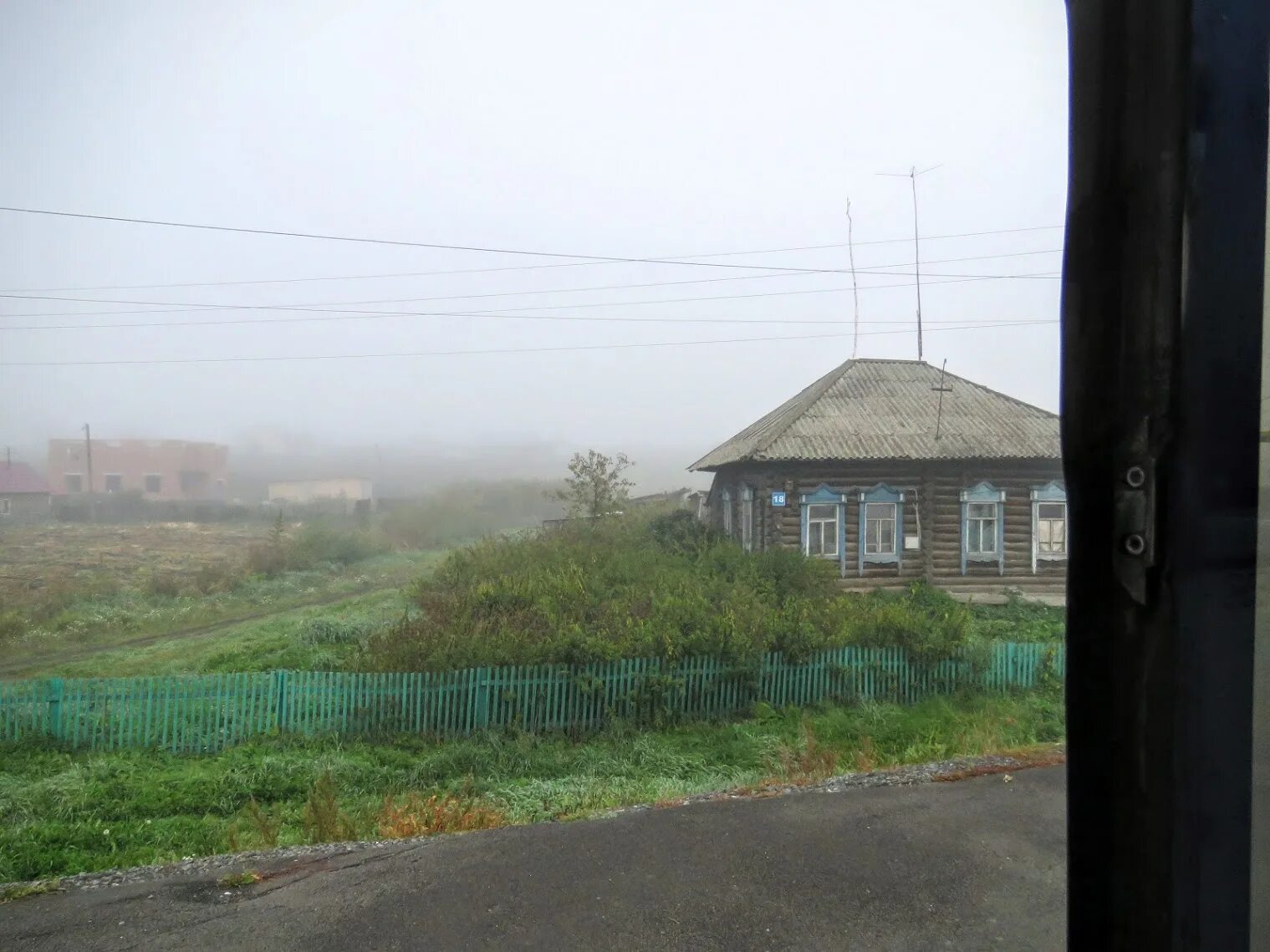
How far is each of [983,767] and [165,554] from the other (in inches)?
364

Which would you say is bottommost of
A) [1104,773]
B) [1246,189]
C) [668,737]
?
[668,737]

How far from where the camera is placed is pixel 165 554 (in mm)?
9523

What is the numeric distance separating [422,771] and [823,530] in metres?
6.82

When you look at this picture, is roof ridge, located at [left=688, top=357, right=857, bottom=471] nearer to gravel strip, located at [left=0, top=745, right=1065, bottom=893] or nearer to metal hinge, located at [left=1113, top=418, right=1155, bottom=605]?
gravel strip, located at [left=0, top=745, right=1065, bottom=893]

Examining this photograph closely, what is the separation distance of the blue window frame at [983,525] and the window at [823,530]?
67.8 inches

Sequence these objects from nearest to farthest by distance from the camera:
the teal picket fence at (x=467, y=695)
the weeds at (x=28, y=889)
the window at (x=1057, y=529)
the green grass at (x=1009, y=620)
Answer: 1. the window at (x=1057, y=529)
2. the weeds at (x=28, y=889)
3. the teal picket fence at (x=467, y=695)
4. the green grass at (x=1009, y=620)

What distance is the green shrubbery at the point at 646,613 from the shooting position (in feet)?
26.4

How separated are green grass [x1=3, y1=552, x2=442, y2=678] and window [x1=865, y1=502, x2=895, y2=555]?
6.56m

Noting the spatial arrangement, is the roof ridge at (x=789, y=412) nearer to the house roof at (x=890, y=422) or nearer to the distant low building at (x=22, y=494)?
the house roof at (x=890, y=422)

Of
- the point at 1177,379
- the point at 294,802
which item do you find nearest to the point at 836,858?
the point at 1177,379

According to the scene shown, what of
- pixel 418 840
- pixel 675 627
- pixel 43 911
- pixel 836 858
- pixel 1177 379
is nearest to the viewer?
pixel 1177 379

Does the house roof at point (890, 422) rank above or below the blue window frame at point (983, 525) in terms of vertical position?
above

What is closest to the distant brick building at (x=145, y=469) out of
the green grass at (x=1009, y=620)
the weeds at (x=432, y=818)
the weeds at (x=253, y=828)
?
the weeds at (x=253, y=828)

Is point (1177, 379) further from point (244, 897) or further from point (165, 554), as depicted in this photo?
point (165, 554)
